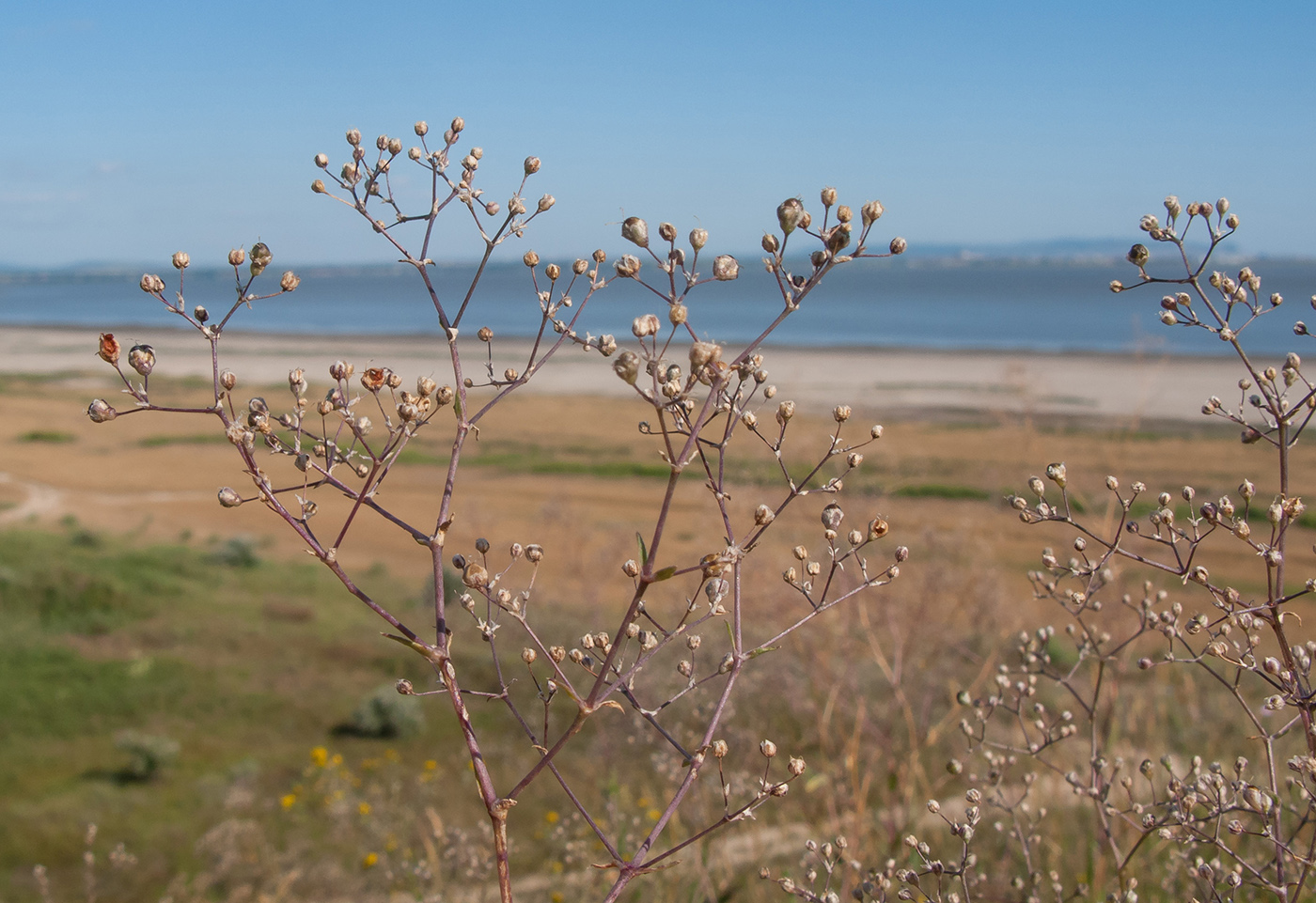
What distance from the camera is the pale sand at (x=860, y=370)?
110ft

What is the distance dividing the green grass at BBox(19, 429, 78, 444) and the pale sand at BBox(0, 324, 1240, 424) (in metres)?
8.20

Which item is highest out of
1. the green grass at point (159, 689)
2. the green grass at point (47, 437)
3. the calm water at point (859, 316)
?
the calm water at point (859, 316)

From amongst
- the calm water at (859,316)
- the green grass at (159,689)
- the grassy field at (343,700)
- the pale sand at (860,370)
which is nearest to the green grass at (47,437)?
the pale sand at (860,370)

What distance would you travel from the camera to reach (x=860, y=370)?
4762 centimetres

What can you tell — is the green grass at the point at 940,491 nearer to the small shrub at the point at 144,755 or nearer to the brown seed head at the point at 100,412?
the small shrub at the point at 144,755

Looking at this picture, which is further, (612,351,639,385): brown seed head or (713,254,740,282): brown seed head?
(713,254,740,282): brown seed head

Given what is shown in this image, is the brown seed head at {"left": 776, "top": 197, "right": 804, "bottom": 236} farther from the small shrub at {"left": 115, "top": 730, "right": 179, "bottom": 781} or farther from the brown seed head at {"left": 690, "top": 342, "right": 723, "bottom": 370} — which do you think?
the small shrub at {"left": 115, "top": 730, "right": 179, "bottom": 781}

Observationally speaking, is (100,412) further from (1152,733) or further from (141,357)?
(1152,733)

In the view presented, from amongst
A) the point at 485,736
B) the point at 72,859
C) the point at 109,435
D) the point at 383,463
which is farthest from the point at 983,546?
the point at 109,435

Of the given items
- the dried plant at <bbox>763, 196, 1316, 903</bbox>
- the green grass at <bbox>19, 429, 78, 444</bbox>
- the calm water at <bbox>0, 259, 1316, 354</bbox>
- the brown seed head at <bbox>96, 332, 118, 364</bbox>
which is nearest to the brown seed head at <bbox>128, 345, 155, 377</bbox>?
the brown seed head at <bbox>96, 332, 118, 364</bbox>

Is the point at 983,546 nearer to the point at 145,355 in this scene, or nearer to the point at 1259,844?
the point at 1259,844

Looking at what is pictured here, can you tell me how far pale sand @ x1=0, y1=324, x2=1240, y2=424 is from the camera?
33.6 m

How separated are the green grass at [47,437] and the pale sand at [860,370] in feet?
26.9

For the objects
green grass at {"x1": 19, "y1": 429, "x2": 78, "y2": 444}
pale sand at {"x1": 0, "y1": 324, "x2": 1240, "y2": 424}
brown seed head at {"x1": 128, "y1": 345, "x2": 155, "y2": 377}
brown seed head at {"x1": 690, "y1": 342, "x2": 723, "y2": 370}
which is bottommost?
green grass at {"x1": 19, "y1": 429, "x2": 78, "y2": 444}
